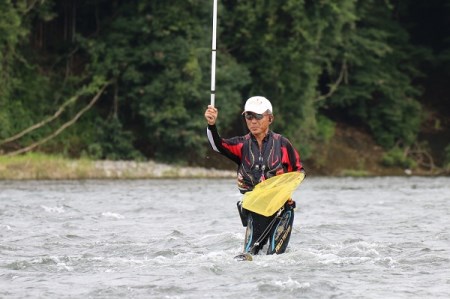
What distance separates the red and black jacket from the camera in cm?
1451

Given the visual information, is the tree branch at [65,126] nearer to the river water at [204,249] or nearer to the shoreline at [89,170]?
the shoreline at [89,170]

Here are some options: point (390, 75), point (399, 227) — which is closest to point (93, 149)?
point (390, 75)

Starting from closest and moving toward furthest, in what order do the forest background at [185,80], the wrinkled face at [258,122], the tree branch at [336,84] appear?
the wrinkled face at [258,122]
the forest background at [185,80]
the tree branch at [336,84]

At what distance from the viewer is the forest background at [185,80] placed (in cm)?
4378

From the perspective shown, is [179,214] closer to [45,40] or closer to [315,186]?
[315,186]

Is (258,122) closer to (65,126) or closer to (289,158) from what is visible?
(289,158)

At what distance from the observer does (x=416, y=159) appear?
5375 cm

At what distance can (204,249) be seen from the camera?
56.0 ft

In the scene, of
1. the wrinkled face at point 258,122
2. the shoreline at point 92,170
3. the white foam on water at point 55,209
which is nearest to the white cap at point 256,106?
the wrinkled face at point 258,122

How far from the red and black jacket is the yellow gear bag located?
0.62ft

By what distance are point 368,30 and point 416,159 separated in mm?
6085

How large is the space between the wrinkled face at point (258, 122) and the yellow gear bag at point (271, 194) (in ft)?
1.88

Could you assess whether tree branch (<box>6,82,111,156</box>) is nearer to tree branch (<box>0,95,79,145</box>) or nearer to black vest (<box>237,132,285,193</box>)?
tree branch (<box>0,95,79,145</box>)

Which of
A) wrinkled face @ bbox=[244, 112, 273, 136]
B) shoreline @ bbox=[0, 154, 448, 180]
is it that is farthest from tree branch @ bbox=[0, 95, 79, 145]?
wrinkled face @ bbox=[244, 112, 273, 136]
